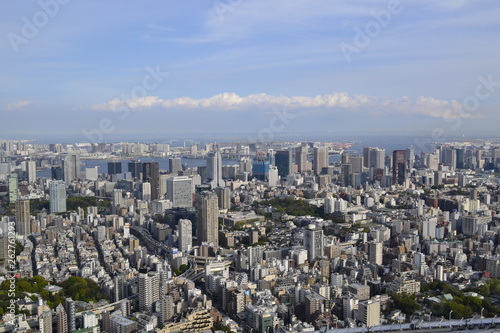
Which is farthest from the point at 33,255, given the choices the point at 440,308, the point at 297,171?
the point at 297,171

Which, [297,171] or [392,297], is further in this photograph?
[297,171]

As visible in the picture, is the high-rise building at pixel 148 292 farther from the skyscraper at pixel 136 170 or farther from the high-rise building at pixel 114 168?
the high-rise building at pixel 114 168

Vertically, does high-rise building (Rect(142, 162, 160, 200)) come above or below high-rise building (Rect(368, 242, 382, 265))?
above

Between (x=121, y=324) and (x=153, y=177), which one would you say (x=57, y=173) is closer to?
(x=153, y=177)

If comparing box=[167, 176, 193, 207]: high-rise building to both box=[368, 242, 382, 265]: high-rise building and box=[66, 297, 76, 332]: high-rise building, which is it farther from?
box=[66, 297, 76, 332]: high-rise building

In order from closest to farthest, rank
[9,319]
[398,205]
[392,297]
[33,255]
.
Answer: [9,319], [392,297], [33,255], [398,205]

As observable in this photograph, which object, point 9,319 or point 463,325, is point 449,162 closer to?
point 463,325

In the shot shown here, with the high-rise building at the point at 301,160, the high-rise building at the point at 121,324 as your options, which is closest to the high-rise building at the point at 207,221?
the high-rise building at the point at 121,324

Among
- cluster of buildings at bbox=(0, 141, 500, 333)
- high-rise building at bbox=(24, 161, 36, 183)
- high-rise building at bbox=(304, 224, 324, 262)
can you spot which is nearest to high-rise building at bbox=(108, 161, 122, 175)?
cluster of buildings at bbox=(0, 141, 500, 333)
